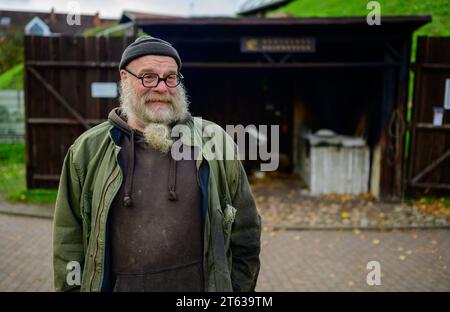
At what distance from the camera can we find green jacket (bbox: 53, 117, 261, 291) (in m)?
2.28

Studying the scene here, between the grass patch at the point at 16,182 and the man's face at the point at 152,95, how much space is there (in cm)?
666

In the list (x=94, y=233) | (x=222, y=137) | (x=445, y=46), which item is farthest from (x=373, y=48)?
(x=94, y=233)

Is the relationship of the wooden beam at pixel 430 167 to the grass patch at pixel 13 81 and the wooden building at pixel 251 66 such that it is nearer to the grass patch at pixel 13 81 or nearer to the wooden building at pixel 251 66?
the wooden building at pixel 251 66

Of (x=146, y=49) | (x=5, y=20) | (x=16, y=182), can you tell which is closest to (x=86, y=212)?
(x=146, y=49)

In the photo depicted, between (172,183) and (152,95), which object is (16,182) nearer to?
(152,95)

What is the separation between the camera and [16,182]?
10.2 m

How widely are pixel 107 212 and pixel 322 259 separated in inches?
168

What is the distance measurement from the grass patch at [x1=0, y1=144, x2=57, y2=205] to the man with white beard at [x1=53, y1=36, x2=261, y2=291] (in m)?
6.53

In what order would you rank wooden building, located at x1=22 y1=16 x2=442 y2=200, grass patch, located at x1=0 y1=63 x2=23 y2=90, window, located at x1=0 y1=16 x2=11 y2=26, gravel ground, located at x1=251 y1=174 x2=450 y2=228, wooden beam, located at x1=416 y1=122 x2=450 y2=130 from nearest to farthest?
gravel ground, located at x1=251 y1=174 x2=450 y2=228, wooden building, located at x1=22 y1=16 x2=442 y2=200, wooden beam, located at x1=416 y1=122 x2=450 y2=130, grass patch, located at x1=0 y1=63 x2=23 y2=90, window, located at x1=0 y1=16 x2=11 y2=26

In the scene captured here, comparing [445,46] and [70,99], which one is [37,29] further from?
[445,46]

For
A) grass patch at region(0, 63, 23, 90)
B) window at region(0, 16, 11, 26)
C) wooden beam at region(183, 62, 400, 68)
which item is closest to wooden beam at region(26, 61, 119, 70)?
wooden beam at region(183, 62, 400, 68)

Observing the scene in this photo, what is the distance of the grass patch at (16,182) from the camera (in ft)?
27.9

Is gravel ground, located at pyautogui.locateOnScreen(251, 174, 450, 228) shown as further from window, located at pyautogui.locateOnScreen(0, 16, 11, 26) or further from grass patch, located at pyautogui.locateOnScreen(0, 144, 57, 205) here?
window, located at pyautogui.locateOnScreen(0, 16, 11, 26)

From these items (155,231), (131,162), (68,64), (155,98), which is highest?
(68,64)
